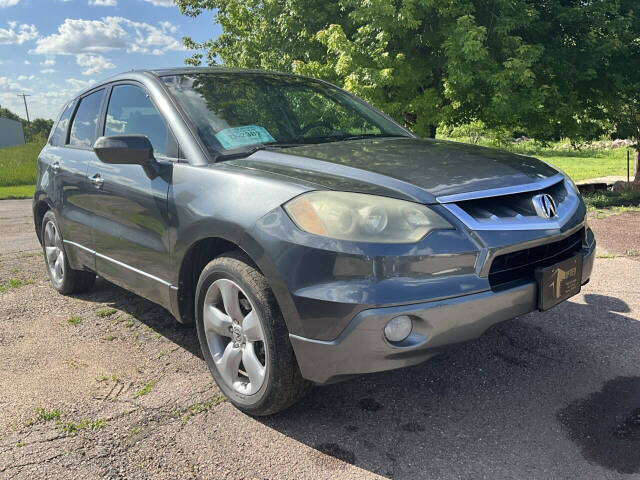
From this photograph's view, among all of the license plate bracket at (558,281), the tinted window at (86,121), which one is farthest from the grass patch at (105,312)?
the license plate bracket at (558,281)

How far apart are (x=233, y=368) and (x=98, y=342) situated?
4.88ft

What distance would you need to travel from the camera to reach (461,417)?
9.01 ft

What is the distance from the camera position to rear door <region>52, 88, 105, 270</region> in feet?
13.3

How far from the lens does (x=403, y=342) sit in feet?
7.64

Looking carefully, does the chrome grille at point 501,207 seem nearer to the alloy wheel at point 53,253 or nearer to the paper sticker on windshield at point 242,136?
A: the paper sticker on windshield at point 242,136

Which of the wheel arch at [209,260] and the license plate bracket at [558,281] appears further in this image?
the license plate bracket at [558,281]

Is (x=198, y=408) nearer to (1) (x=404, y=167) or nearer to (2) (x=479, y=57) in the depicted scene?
(1) (x=404, y=167)

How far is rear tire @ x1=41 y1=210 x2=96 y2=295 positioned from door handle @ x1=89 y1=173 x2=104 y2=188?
3.06 ft

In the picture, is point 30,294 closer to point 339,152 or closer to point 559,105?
point 339,152

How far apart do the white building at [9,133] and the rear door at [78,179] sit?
104 metres

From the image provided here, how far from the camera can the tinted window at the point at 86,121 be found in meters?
4.25

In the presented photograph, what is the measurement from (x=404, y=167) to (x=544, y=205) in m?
0.67

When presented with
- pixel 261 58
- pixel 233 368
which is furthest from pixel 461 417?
pixel 261 58

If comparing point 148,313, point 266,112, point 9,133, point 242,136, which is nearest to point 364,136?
point 266,112
